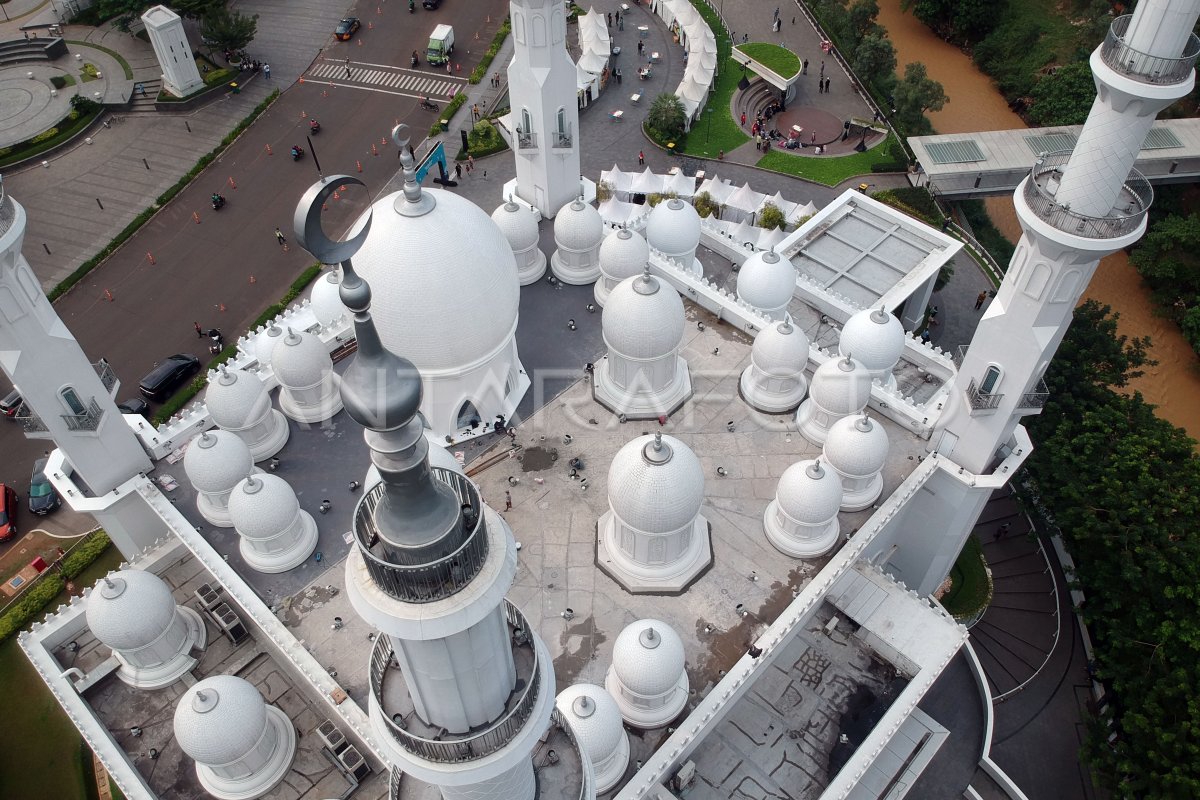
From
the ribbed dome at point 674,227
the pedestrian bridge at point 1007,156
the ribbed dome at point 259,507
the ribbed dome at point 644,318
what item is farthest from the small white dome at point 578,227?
the pedestrian bridge at point 1007,156

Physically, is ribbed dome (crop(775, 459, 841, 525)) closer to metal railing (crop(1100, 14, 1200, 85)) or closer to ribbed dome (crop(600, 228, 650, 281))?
ribbed dome (crop(600, 228, 650, 281))

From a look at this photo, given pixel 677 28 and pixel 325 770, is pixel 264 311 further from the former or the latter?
pixel 677 28

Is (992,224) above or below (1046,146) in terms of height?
below

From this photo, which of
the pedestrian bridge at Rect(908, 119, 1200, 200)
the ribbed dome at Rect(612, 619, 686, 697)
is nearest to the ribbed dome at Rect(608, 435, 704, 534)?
the ribbed dome at Rect(612, 619, 686, 697)

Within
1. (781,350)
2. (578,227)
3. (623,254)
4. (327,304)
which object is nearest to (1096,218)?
(781,350)

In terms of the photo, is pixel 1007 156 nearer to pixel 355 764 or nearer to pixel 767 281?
pixel 767 281

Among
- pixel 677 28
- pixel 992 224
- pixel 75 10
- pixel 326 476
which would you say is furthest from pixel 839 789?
pixel 75 10

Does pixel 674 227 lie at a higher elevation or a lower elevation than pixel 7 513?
higher
